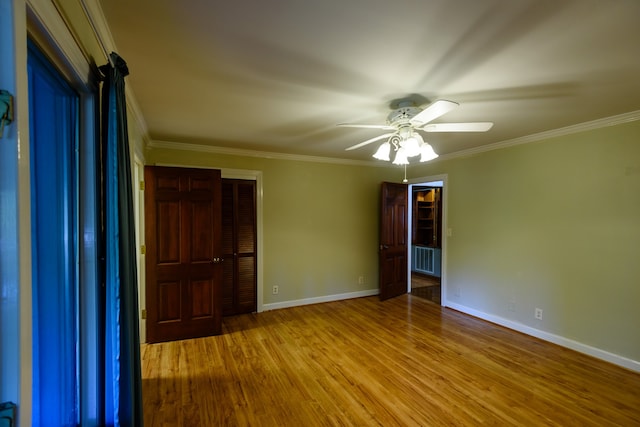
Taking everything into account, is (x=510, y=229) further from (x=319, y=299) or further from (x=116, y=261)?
(x=116, y=261)

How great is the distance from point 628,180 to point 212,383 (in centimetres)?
426

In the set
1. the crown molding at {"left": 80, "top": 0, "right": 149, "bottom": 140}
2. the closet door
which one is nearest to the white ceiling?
the crown molding at {"left": 80, "top": 0, "right": 149, "bottom": 140}

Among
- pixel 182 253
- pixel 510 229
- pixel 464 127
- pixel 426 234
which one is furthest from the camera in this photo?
pixel 426 234

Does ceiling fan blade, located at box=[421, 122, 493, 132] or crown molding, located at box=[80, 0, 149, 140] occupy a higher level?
crown molding, located at box=[80, 0, 149, 140]

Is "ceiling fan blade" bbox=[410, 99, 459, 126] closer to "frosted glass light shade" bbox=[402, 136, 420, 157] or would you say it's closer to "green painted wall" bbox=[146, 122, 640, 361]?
"frosted glass light shade" bbox=[402, 136, 420, 157]

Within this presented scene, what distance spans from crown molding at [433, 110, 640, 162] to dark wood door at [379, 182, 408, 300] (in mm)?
1204

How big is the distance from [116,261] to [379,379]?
7.63ft

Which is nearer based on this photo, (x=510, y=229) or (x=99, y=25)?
(x=99, y=25)

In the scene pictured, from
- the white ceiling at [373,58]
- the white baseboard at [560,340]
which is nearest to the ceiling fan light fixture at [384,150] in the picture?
the white ceiling at [373,58]

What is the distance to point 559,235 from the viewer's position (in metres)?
3.33

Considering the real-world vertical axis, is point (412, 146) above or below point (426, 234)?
above

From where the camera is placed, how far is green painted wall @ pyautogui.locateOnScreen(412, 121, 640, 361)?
2.86 m

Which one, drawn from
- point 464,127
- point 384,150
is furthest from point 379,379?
point 464,127

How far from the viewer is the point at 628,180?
2.83 metres
